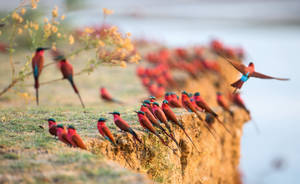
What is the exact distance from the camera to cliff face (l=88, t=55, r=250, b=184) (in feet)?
14.3

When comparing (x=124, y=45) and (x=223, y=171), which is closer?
(x=124, y=45)

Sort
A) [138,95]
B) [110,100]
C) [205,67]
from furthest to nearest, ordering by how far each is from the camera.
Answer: [205,67] → [138,95] → [110,100]

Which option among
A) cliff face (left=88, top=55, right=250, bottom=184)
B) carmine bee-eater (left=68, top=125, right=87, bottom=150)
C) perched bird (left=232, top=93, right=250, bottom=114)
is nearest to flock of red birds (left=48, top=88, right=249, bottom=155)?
carmine bee-eater (left=68, top=125, right=87, bottom=150)

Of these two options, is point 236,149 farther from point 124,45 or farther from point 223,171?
point 124,45

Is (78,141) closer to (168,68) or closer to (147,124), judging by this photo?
(147,124)

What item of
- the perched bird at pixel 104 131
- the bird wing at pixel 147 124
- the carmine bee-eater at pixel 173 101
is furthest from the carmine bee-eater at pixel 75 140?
the carmine bee-eater at pixel 173 101

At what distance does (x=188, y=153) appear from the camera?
5.15m

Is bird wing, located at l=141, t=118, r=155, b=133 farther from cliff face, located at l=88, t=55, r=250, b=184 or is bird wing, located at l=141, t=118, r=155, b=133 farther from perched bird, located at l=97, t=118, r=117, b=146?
perched bird, located at l=97, t=118, r=117, b=146

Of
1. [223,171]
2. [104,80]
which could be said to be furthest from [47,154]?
[104,80]

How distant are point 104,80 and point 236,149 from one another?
657 centimetres

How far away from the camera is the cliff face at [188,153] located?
14.3 feet

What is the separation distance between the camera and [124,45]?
570 cm

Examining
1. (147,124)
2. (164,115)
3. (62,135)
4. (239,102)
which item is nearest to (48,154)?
(62,135)

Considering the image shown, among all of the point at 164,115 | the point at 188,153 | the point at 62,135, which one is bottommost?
the point at 188,153
